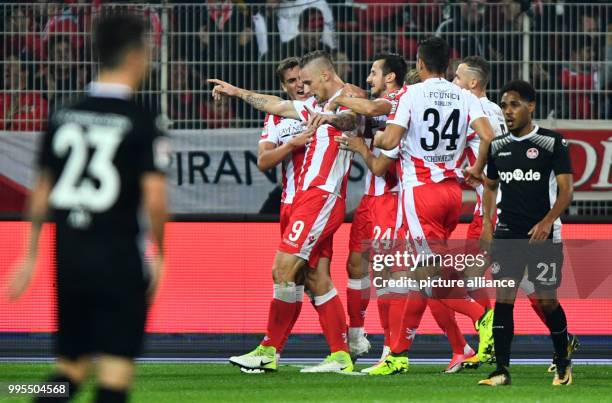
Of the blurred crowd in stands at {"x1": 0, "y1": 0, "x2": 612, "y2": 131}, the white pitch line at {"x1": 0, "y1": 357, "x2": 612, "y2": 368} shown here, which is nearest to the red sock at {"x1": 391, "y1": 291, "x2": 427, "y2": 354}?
the white pitch line at {"x1": 0, "y1": 357, "x2": 612, "y2": 368}

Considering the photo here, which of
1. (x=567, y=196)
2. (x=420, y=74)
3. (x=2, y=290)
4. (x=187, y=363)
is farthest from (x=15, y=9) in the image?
(x=567, y=196)

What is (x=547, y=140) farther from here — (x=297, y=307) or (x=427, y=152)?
(x=297, y=307)

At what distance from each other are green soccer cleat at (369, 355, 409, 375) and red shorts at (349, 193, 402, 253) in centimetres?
104

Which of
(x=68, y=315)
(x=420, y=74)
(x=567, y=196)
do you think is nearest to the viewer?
(x=68, y=315)

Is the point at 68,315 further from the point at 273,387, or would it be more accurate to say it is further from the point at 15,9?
the point at 15,9

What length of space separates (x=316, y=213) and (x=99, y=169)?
476cm

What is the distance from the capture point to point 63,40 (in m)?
13.9

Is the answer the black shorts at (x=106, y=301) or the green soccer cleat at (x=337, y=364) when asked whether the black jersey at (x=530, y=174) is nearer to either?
the green soccer cleat at (x=337, y=364)

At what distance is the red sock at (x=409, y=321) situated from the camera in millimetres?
9539

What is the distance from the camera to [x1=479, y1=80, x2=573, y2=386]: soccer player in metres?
8.77

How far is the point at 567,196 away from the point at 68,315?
4.35 metres

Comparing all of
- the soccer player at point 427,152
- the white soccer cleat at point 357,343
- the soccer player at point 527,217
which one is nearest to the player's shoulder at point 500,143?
the soccer player at point 527,217

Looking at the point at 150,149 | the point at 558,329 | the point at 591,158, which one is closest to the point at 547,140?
the point at 558,329

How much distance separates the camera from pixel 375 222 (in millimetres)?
10453
